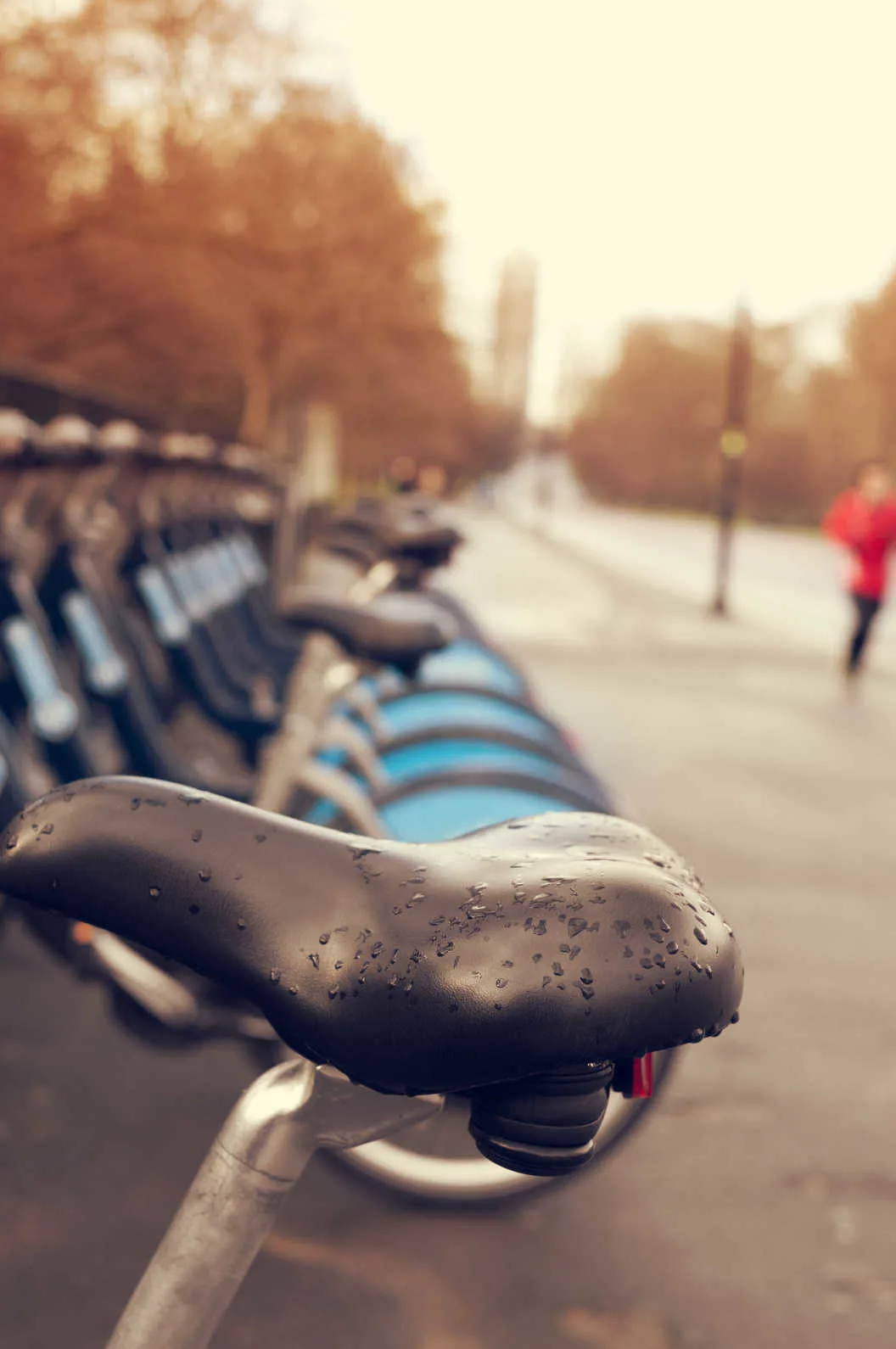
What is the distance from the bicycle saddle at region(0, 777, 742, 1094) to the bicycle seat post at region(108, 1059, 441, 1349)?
0.17 ft

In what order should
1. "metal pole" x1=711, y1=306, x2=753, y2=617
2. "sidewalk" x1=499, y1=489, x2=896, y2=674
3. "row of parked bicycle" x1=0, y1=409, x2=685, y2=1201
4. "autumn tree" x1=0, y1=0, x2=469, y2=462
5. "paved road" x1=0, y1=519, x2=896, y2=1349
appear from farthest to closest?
"autumn tree" x1=0, y1=0, x2=469, y2=462, "metal pole" x1=711, y1=306, x2=753, y2=617, "sidewalk" x1=499, y1=489, x2=896, y2=674, "row of parked bicycle" x1=0, y1=409, x2=685, y2=1201, "paved road" x1=0, y1=519, x2=896, y2=1349

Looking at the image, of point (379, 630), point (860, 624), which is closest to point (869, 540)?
point (860, 624)

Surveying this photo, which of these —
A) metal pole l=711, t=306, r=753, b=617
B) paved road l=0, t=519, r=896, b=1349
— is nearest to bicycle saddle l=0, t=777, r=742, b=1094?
paved road l=0, t=519, r=896, b=1349

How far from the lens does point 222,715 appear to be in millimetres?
4879

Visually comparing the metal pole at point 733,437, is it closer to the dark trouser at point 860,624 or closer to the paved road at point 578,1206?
the dark trouser at point 860,624

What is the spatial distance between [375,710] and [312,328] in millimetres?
28435

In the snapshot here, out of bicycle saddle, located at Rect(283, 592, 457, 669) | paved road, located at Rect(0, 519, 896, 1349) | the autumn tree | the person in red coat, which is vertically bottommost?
paved road, located at Rect(0, 519, 896, 1349)

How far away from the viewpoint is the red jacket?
11.4 m

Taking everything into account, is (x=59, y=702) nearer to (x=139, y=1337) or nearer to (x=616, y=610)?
(x=139, y=1337)

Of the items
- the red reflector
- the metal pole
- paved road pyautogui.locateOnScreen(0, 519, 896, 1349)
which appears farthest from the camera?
the metal pole

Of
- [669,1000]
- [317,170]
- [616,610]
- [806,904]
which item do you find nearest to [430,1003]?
[669,1000]

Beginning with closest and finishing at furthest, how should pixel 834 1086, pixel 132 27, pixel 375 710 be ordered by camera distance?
pixel 834 1086
pixel 375 710
pixel 132 27

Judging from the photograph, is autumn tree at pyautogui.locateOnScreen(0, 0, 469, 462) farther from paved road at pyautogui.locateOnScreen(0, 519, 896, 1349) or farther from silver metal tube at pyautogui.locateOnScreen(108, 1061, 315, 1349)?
silver metal tube at pyautogui.locateOnScreen(108, 1061, 315, 1349)

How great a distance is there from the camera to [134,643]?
4117mm
